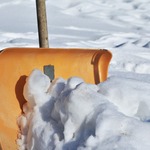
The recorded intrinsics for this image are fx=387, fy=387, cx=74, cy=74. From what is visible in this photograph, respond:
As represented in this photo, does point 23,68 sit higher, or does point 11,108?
point 23,68

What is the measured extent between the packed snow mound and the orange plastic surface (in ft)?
0.30

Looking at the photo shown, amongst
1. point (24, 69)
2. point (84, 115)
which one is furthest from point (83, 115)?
point (24, 69)

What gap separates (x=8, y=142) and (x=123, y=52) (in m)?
4.67

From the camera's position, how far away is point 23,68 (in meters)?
2.96

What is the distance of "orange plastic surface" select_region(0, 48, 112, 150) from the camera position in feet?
9.37

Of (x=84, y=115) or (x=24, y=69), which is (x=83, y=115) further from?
(x=24, y=69)

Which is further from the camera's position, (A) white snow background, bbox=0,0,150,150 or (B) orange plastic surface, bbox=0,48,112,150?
(B) orange plastic surface, bbox=0,48,112,150

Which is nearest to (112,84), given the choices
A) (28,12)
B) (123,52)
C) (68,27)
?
(123,52)

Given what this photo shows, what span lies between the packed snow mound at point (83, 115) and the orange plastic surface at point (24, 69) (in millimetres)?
91

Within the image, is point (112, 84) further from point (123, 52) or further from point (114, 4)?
point (114, 4)

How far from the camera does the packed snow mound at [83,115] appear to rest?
6.08ft

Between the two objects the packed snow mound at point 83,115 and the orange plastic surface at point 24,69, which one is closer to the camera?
the packed snow mound at point 83,115

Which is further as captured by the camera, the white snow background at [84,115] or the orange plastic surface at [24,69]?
the orange plastic surface at [24,69]

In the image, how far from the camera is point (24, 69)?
2961mm
